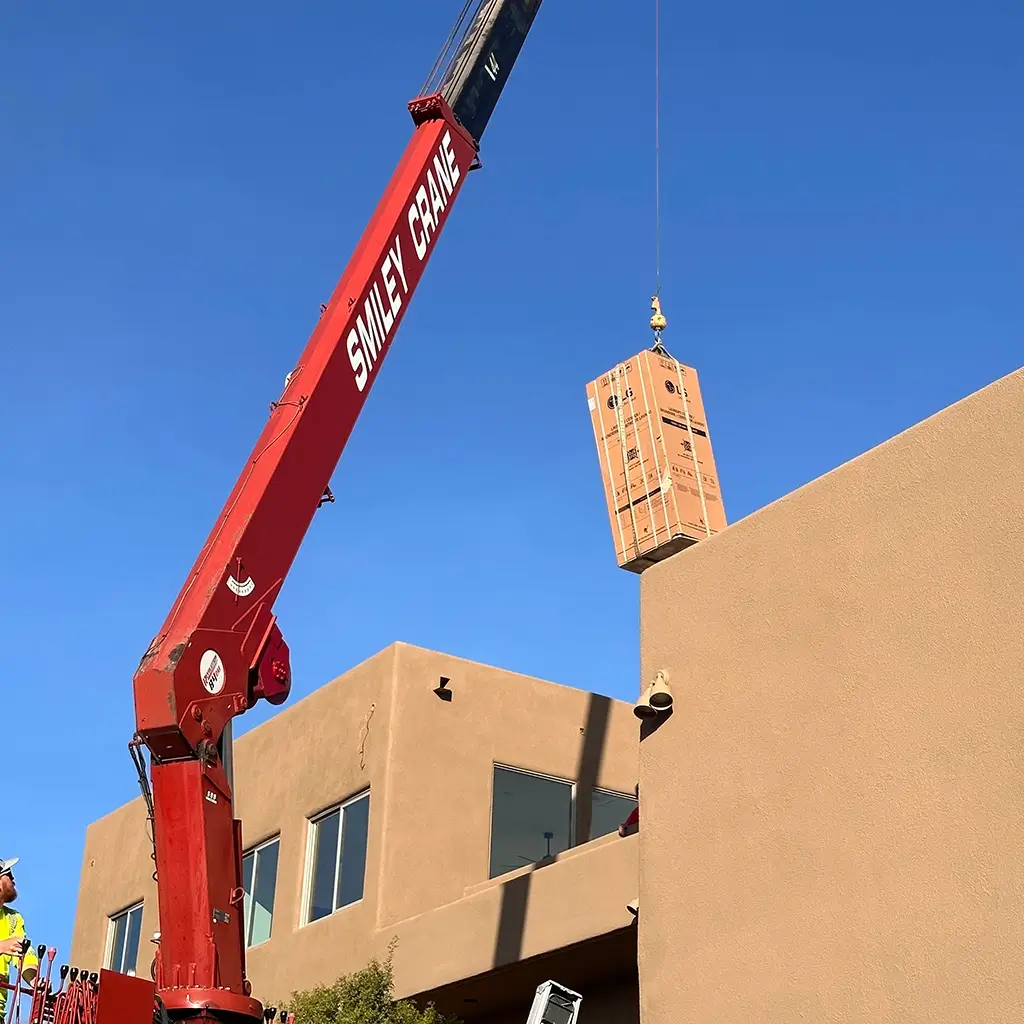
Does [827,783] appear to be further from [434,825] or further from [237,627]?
[434,825]

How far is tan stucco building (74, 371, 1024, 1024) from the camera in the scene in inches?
422

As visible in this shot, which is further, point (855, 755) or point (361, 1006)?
point (361, 1006)

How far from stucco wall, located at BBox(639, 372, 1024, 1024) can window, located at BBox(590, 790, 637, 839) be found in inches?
288

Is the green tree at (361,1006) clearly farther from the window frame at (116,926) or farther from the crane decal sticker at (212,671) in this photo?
the window frame at (116,926)

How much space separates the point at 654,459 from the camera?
16297 mm

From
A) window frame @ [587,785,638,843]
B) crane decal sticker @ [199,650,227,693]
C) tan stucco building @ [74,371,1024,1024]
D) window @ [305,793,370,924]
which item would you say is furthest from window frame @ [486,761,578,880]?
crane decal sticker @ [199,650,227,693]

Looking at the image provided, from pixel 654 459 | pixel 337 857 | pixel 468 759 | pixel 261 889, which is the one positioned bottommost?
pixel 337 857

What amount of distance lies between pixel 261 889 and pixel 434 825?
3.50m

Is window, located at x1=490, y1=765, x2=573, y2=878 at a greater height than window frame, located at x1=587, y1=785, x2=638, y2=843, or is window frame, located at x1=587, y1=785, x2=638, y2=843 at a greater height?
window frame, located at x1=587, y1=785, x2=638, y2=843

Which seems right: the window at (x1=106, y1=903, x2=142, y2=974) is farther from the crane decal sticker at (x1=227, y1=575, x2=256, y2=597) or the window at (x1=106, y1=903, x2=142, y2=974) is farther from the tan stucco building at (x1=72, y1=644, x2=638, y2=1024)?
the crane decal sticker at (x1=227, y1=575, x2=256, y2=597)

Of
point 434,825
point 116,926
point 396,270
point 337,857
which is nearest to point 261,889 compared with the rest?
point 337,857

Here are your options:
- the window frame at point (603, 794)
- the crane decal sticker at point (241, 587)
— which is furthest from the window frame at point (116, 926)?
the crane decal sticker at point (241, 587)

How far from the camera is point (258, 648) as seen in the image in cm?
1155

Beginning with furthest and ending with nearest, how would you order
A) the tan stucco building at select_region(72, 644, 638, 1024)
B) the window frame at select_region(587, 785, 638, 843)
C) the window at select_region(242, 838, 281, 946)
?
the window at select_region(242, 838, 281, 946)
the window frame at select_region(587, 785, 638, 843)
the tan stucco building at select_region(72, 644, 638, 1024)
